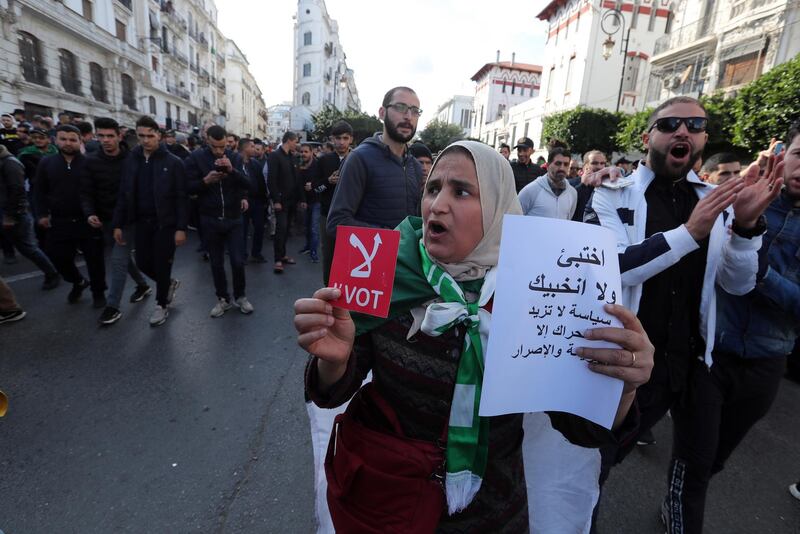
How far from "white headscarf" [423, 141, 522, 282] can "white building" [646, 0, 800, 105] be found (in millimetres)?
21168

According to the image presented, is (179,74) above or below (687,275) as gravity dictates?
above

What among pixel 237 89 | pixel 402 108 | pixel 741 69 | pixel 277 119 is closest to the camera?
pixel 402 108

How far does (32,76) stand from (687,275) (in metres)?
28.9

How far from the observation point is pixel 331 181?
6117 millimetres

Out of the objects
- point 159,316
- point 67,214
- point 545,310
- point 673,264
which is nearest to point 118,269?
point 159,316

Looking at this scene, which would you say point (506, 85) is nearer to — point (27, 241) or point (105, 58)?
point (105, 58)

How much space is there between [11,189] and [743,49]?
24222 mm

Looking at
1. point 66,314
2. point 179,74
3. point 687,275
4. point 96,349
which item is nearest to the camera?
point 687,275

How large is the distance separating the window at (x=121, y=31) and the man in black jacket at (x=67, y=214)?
31791 millimetres

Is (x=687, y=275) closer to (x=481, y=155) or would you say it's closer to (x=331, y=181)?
(x=481, y=155)

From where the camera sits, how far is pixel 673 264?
1845 millimetres

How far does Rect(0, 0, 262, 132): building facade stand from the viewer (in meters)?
20.2

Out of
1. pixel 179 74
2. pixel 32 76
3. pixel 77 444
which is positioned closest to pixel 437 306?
pixel 77 444

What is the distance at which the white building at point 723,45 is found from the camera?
1575 cm
